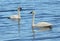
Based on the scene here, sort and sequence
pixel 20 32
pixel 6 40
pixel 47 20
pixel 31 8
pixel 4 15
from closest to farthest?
pixel 6 40, pixel 20 32, pixel 47 20, pixel 4 15, pixel 31 8

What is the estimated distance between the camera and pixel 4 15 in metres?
13.3

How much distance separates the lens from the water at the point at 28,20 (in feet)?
32.2

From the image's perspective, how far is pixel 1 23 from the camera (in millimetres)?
11648

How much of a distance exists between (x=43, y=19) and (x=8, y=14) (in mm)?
1731

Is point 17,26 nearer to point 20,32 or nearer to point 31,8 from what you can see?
point 20,32

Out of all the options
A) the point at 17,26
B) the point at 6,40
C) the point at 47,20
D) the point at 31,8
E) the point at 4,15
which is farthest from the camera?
the point at 31,8

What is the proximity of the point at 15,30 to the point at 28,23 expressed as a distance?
1115 mm

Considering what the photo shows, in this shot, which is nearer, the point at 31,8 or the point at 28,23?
the point at 28,23

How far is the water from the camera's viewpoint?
32.2 feet

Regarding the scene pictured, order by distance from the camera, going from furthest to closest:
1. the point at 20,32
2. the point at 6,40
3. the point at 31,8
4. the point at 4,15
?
the point at 31,8
the point at 4,15
the point at 20,32
the point at 6,40

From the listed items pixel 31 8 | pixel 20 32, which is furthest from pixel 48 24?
pixel 31 8

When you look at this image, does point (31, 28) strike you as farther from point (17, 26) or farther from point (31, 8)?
point (31, 8)

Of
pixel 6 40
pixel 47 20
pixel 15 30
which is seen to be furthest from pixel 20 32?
pixel 47 20

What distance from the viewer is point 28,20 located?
39.7 ft
